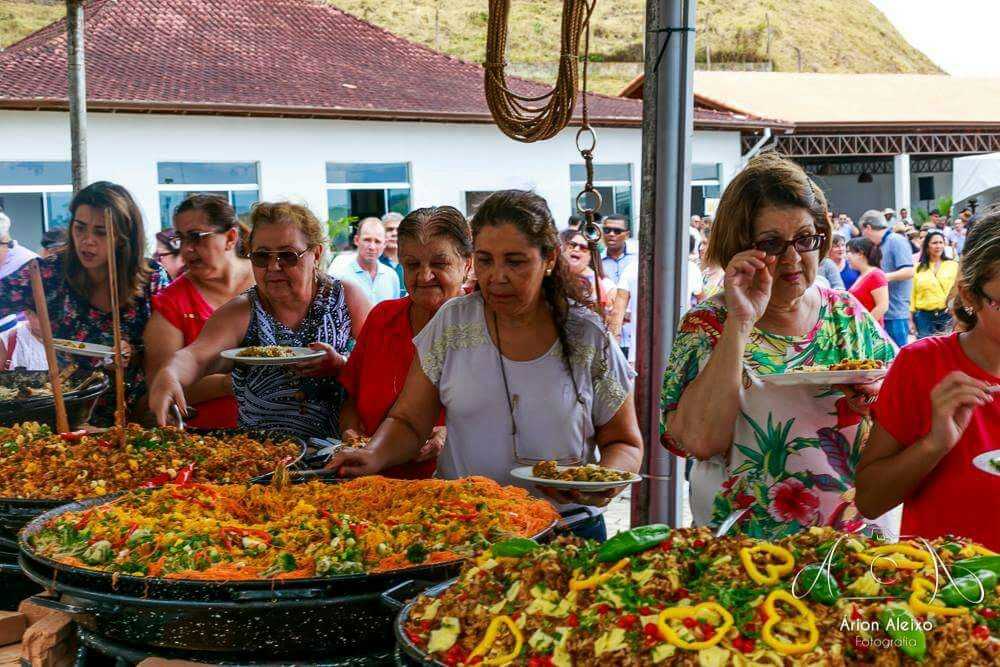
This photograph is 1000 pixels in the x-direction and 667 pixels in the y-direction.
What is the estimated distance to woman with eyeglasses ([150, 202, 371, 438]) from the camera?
10.4 feet

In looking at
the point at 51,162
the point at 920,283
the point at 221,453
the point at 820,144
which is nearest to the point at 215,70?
the point at 51,162

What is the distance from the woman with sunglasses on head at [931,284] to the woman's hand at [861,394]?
827 centimetres

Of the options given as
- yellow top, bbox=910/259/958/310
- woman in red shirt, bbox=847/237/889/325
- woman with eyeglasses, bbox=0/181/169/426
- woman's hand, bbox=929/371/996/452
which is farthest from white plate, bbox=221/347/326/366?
yellow top, bbox=910/259/958/310

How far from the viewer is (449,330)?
2.63 m

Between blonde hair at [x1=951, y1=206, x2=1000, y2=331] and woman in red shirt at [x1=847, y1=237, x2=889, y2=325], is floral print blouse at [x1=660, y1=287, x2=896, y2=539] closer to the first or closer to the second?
blonde hair at [x1=951, y1=206, x2=1000, y2=331]

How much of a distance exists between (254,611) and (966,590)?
1020 mm

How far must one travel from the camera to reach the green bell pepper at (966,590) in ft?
4.48

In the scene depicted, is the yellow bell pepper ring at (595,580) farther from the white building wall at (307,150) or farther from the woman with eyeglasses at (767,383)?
the white building wall at (307,150)

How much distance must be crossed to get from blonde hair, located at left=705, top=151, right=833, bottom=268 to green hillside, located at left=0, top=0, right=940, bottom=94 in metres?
30.5

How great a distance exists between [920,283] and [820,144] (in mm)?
12489

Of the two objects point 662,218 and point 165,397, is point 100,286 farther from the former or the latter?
point 662,218

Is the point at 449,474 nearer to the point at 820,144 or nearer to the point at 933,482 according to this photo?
the point at 933,482

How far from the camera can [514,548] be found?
5.39ft

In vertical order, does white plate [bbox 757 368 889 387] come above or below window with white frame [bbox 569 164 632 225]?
below
